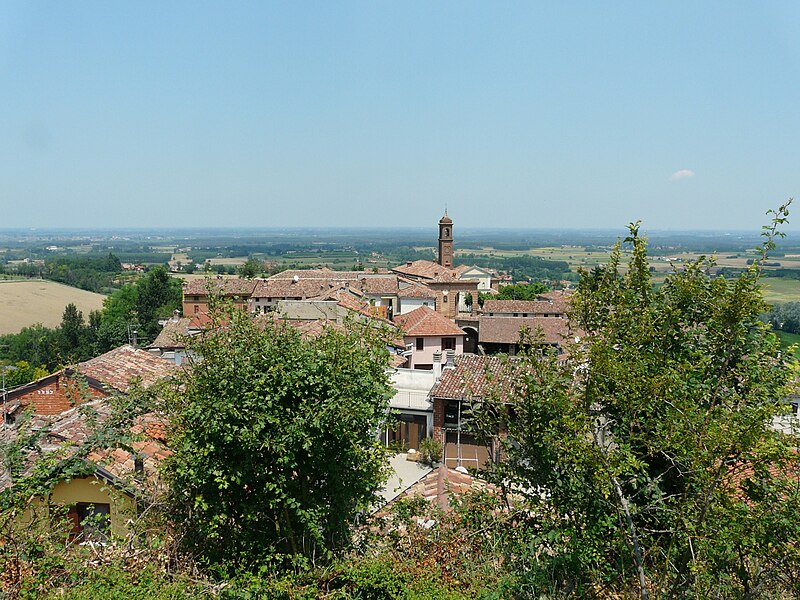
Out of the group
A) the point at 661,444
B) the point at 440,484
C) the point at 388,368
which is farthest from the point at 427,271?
the point at 661,444

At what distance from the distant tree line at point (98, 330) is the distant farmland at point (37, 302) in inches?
533

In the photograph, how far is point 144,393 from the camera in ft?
26.9

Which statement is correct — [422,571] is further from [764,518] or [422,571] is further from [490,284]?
[490,284]

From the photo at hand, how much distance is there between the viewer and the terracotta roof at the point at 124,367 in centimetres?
1484

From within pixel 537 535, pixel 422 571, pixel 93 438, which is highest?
pixel 93 438

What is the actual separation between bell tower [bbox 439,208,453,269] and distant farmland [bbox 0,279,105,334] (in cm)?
4503

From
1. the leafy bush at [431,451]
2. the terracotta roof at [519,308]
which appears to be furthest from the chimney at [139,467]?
the terracotta roof at [519,308]

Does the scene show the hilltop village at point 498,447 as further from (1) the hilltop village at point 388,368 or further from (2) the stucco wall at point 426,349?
(2) the stucco wall at point 426,349

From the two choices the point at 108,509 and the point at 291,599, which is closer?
the point at 291,599

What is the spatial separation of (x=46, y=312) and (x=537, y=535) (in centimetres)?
9377

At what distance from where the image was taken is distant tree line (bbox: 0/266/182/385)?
49.3 m

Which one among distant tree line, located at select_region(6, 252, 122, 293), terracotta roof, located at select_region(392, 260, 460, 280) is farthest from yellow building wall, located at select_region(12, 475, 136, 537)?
distant tree line, located at select_region(6, 252, 122, 293)

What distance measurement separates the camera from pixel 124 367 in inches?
649

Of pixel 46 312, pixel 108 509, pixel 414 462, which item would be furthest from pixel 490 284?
pixel 108 509
